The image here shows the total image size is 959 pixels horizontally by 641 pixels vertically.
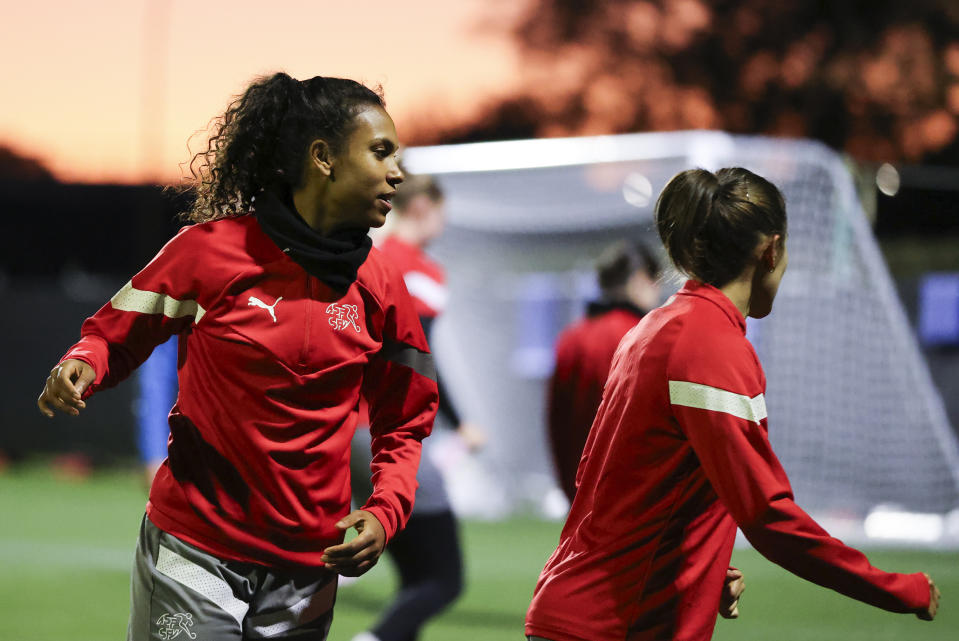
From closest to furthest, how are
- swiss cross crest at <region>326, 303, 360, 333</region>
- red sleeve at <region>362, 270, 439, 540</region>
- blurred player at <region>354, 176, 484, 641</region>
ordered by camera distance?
swiss cross crest at <region>326, 303, 360, 333</region>
red sleeve at <region>362, 270, 439, 540</region>
blurred player at <region>354, 176, 484, 641</region>

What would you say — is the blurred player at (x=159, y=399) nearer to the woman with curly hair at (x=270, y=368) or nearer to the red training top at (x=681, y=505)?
the woman with curly hair at (x=270, y=368)

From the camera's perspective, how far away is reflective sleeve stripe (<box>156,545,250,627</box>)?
2721 mm

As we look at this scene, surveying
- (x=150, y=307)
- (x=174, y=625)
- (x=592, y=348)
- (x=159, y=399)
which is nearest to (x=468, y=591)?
(x=592, y=348)

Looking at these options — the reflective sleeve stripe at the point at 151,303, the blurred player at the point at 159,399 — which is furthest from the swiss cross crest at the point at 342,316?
the blurred player at the point at 159,399

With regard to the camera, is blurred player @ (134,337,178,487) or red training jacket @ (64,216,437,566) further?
blurred player @ (134,337,178,487)

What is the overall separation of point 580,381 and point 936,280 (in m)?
8.92

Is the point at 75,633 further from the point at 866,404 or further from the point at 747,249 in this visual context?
the point at 866,404

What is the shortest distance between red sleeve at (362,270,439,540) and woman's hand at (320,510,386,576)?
0.61 feet

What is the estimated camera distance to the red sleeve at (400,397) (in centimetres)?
299

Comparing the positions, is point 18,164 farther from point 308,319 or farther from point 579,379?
point 308,319

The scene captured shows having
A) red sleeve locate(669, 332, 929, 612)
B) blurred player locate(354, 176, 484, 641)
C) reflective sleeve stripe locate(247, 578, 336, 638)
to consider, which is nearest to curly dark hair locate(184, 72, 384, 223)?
reflective sleeve stripe locate(247, 578, 336, 638)

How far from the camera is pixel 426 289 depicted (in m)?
5.23

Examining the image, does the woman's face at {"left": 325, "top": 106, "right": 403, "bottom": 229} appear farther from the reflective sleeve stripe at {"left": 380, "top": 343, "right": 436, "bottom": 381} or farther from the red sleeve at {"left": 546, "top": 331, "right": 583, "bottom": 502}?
the red sleeve at {"left": 546, "top": 331, "right": 583, "bottom": 502}

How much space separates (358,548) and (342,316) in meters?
0.53
